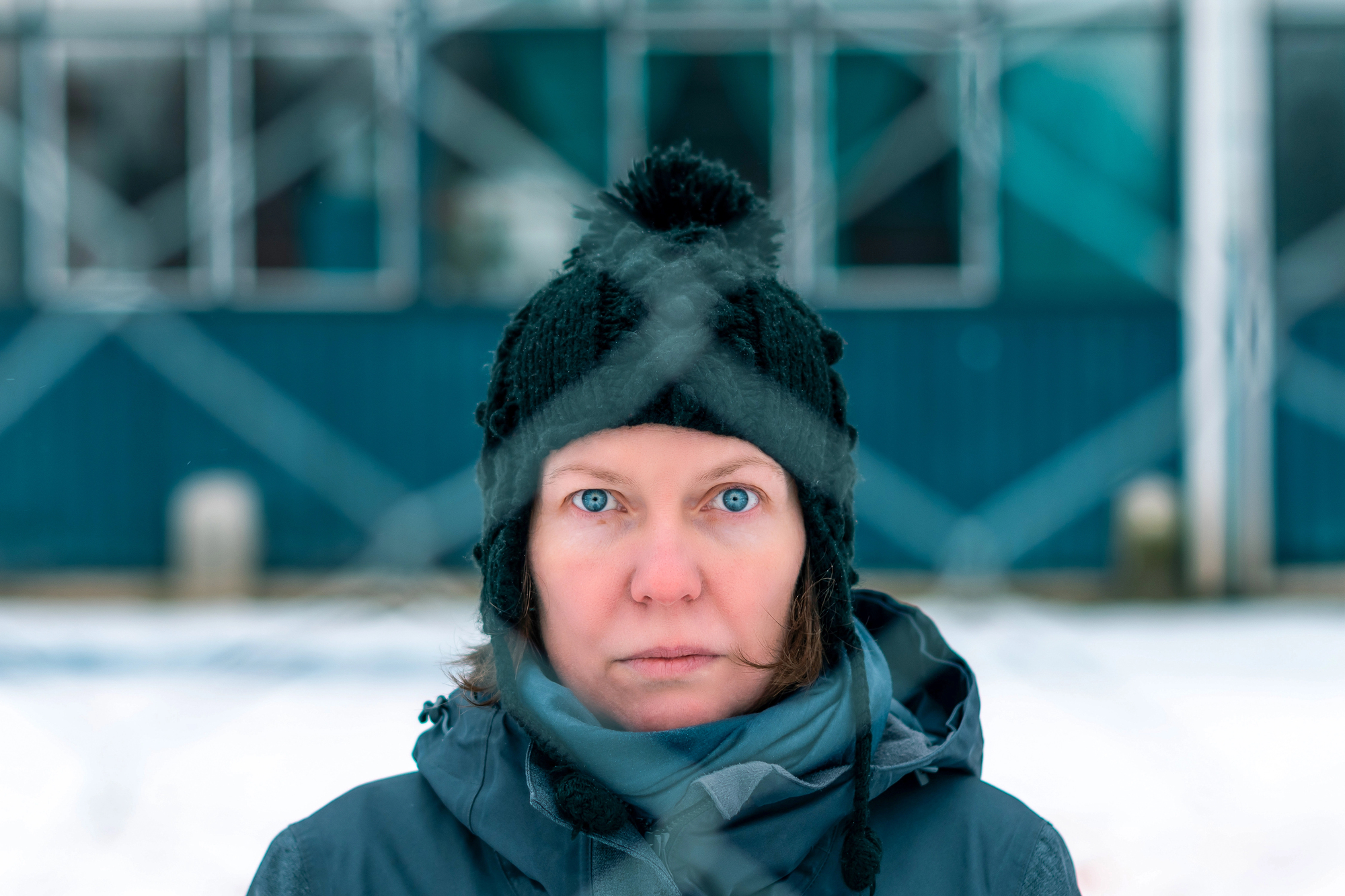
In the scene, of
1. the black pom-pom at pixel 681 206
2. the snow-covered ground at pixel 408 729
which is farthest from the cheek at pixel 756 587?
the snow-covered ground at pixel 408 729

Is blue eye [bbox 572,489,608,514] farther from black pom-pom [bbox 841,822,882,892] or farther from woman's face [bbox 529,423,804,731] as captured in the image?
black pom-pom [bbox 841,822,882,892]

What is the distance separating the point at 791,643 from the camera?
143 centimetres

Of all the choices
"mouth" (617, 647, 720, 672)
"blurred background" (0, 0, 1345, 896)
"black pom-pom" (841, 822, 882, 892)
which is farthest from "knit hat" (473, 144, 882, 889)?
"blurred background" (0, 0, 1345, 896)

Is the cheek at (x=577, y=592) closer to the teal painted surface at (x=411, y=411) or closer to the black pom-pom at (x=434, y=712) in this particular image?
the black pom-pom at (x=434, y=712)

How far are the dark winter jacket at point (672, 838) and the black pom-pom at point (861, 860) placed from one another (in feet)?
0.14

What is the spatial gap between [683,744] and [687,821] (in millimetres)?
79

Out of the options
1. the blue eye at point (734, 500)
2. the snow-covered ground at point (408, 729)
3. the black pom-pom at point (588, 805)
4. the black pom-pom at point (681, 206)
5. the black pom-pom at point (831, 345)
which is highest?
the black pom-pom at point (681, 206)

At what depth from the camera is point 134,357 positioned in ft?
22.1

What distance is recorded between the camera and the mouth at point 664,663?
1364mm

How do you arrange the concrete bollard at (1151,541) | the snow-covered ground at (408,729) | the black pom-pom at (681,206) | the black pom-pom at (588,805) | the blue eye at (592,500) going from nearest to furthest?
the black pom-pom at (588,805) → the blue eye at (592,500) → the black pom-pom at (681,206) → the snow-covered ground at (408,729) → the concrete bollard at (1151,541)

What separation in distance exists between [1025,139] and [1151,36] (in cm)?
88

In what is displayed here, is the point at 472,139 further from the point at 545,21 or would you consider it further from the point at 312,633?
the point at 312,633

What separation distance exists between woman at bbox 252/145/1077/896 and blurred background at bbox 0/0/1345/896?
5.21 meters

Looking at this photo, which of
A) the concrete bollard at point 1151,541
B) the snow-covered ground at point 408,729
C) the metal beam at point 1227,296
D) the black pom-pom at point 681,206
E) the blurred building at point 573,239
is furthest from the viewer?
the blurred building at point 573,239
